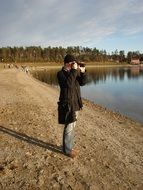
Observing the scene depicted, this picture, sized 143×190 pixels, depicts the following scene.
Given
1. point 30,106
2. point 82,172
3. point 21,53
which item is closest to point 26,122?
point 30,106

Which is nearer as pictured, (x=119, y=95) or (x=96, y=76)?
(x=119, y=95)

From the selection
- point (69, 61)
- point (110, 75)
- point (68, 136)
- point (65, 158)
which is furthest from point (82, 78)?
point (110, 75)

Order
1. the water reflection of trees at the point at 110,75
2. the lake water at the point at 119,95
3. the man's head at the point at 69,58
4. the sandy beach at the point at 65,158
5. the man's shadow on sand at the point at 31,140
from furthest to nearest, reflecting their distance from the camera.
Result: the water reflection of trees at the point at 110,75 → the lake water at the point at 119,95 → the man's shadow on sand at the point at 31,140 → the man's head at the point at 69,58 → the sandy beach at the point at 65,158

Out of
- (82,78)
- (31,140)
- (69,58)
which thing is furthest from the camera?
(31,140)

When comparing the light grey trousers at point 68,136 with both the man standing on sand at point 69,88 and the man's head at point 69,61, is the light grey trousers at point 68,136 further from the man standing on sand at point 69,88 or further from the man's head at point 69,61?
the man's head at point 69,61

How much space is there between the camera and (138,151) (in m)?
9.74

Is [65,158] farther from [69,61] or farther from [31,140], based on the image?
[69,61]

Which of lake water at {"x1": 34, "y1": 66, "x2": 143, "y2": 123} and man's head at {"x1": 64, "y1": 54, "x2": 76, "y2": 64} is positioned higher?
man's head at {"x1": 64, "y1": 54, "x2": 76, "y2": 64}

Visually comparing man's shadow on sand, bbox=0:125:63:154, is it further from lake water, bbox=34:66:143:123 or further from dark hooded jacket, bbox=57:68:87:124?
lake water, bbox=34:66:143:123

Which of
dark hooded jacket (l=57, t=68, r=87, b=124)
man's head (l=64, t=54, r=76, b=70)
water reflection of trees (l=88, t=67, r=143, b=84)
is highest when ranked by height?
man's head (l=64, t=54, r=76, b=70)

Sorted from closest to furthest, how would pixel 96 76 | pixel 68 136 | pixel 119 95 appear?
pixel 68 136, pixel 119 95, pixel 96 76

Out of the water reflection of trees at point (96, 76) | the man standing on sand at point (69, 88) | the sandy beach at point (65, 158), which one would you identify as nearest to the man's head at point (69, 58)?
the man standing on sand at point (69, 88)

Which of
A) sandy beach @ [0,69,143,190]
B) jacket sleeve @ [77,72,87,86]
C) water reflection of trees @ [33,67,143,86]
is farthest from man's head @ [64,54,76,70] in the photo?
water reflection of trees @ [33,67,143,86]

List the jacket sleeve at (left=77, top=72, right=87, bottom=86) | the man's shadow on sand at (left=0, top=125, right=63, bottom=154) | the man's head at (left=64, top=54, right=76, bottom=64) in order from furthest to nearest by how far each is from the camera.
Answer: the man's shadow on sand at (left=0, top=125, right=63, bottom=154)
the jacket sleeve at (left=77, top=72, right=87, bottom=86)
the man's head at (left=64, top=54, right=76, bottom=64)
